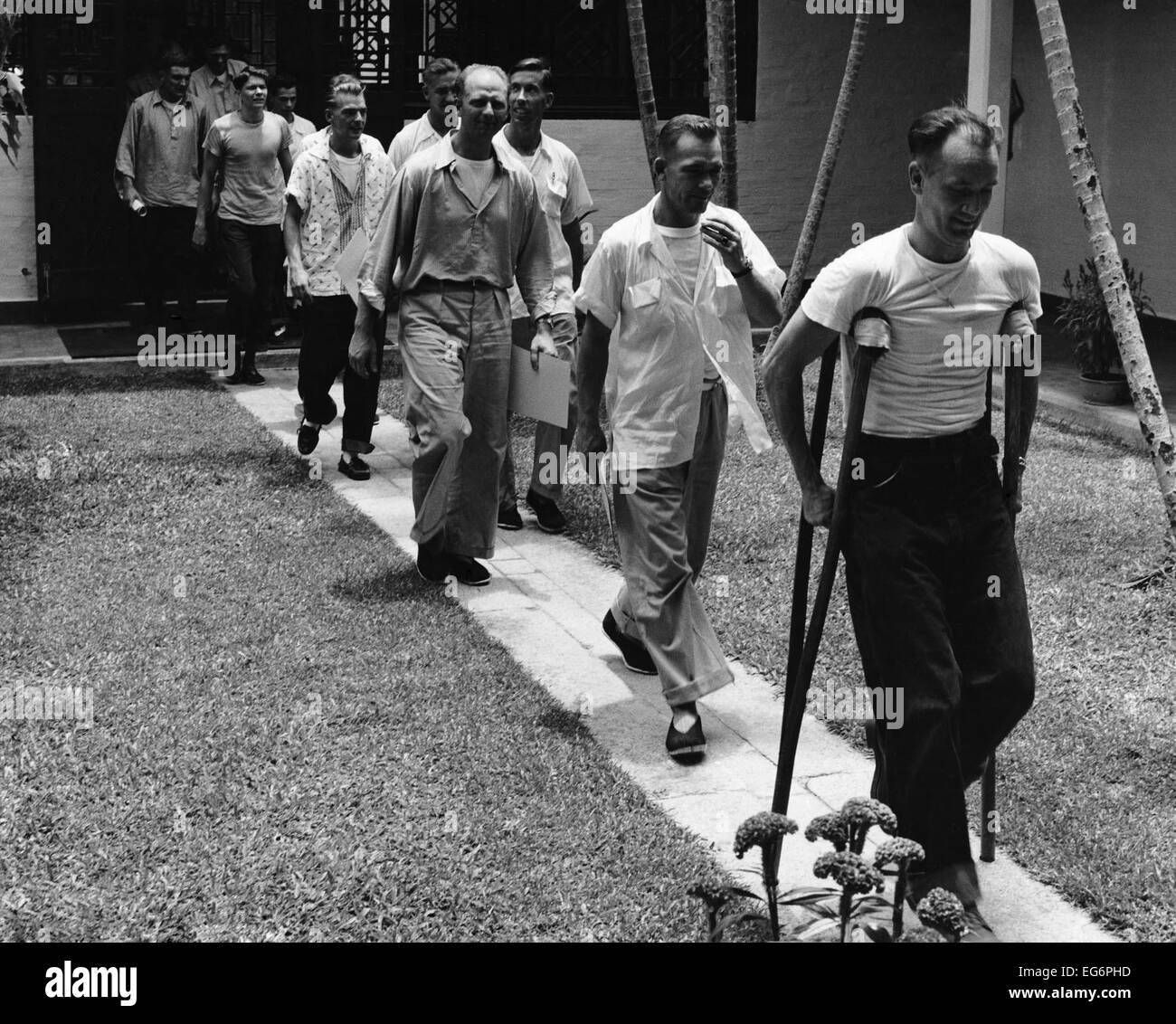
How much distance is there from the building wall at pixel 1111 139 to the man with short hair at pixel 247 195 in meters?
5.78

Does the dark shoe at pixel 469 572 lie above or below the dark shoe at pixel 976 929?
below

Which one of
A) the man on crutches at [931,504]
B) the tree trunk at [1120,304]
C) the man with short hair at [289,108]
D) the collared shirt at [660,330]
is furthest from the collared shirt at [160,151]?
the man on crutches at [931,504]

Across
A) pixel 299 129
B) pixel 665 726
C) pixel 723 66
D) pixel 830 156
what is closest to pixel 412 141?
pixel 723 66

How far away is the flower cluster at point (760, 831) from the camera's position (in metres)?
3.63

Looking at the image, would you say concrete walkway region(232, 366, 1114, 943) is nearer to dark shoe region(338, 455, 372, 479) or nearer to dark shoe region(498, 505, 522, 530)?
dark shoe region(498, 505, 522, 530)

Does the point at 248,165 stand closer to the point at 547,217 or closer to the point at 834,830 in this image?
the point at 547,217

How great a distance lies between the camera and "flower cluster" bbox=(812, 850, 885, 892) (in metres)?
3.48

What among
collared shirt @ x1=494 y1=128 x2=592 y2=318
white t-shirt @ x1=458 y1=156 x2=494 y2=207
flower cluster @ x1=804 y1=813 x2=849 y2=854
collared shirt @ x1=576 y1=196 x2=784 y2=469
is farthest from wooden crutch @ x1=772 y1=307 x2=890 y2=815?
collared shirt @ x1=494 y1=128 x2=592 y2=318

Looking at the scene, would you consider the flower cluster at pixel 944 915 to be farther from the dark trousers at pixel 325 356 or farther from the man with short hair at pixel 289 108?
the man with short hair at pixel 289 108

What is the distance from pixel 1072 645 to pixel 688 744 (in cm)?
192

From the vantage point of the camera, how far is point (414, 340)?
719 cm
